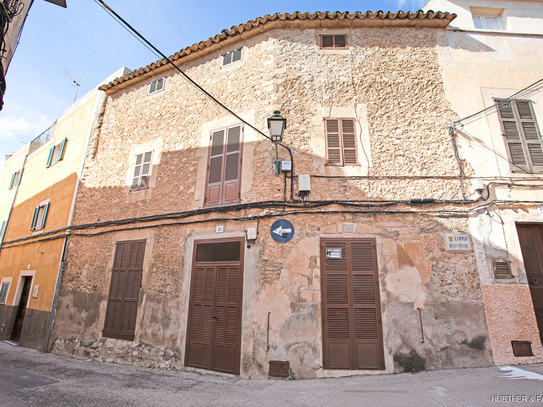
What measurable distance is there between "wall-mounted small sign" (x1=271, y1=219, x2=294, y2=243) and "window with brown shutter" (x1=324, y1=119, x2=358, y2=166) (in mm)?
1558

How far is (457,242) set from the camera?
5641 millimetres

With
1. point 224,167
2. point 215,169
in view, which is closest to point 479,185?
point 224,167

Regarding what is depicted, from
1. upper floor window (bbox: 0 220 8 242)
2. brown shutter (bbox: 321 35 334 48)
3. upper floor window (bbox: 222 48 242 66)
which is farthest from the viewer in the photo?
upper floor window (bbox: 0 220 8 242)

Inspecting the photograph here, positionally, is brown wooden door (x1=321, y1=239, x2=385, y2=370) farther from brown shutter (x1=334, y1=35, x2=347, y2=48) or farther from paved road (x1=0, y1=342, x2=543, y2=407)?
brown shutter (x1=334, y1=35, x2=347, y2=48)

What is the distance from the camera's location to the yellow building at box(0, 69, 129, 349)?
8.94 meters

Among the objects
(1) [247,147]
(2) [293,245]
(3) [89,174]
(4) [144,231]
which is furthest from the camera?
(3) [89,174]

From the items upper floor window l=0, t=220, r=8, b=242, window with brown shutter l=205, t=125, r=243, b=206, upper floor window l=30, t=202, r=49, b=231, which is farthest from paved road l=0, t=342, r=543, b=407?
upper floor window l=0, t=220, r=8, b=242

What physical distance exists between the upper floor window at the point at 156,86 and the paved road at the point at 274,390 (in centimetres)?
723

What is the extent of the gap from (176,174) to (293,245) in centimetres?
357

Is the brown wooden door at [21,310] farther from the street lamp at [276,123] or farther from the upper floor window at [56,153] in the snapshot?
the street lamp at [276,123]

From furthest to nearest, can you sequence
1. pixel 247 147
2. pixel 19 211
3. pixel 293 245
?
pixel 19 211 < pixel 247 147 < pixel 293 245

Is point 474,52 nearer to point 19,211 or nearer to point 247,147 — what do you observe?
point 247,147

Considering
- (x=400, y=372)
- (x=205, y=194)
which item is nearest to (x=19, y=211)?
(x=205, y=194)

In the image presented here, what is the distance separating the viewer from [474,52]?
6.75m
